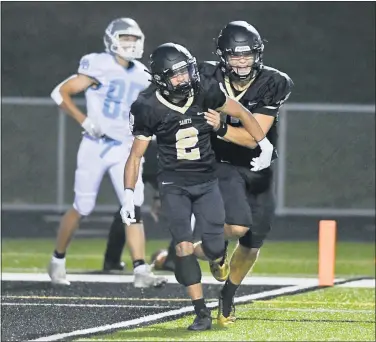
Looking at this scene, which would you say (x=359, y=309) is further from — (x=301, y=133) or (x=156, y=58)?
(x=301, y=133)

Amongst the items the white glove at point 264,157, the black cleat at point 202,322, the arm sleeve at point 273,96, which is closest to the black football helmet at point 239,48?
the arm sleeve at point 273,96

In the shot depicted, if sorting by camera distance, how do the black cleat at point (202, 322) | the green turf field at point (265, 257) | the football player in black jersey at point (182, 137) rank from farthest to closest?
the green turf field at point (265, 257) < the football player in black jersey at point (182, 137) < the black cleat at point (202, 322)

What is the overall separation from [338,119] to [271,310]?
9192 mm

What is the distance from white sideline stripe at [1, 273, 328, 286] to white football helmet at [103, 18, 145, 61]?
1709 mm

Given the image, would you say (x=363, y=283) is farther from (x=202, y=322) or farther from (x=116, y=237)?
(x=202, y=322)

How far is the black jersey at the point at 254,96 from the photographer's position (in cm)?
990

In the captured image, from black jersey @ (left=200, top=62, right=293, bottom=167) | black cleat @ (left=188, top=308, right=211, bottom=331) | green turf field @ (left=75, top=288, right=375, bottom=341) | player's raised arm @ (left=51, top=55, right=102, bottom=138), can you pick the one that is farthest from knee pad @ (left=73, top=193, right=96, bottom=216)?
black cleat @ (left=188, top=308, right=211, bottom=331)

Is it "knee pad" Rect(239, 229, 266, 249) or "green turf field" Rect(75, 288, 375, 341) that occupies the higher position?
"knee pad" Rect(239, 229, 266, 249)

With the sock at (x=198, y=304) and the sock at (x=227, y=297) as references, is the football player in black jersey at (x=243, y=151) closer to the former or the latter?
the sock at (x=227, y=297)

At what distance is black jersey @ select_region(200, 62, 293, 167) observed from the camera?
9898 mm

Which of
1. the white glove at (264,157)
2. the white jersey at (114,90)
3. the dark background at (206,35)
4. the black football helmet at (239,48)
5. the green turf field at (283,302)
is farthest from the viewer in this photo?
the dark background at (206,35)

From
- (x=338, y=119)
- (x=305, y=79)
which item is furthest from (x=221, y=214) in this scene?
(x=305, y=79)

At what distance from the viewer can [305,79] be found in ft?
71.2

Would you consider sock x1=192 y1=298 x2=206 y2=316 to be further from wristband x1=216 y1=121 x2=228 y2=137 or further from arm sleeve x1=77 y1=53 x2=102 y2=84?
arm sleeve x1=77 y1=53 x2=102 y2=84
